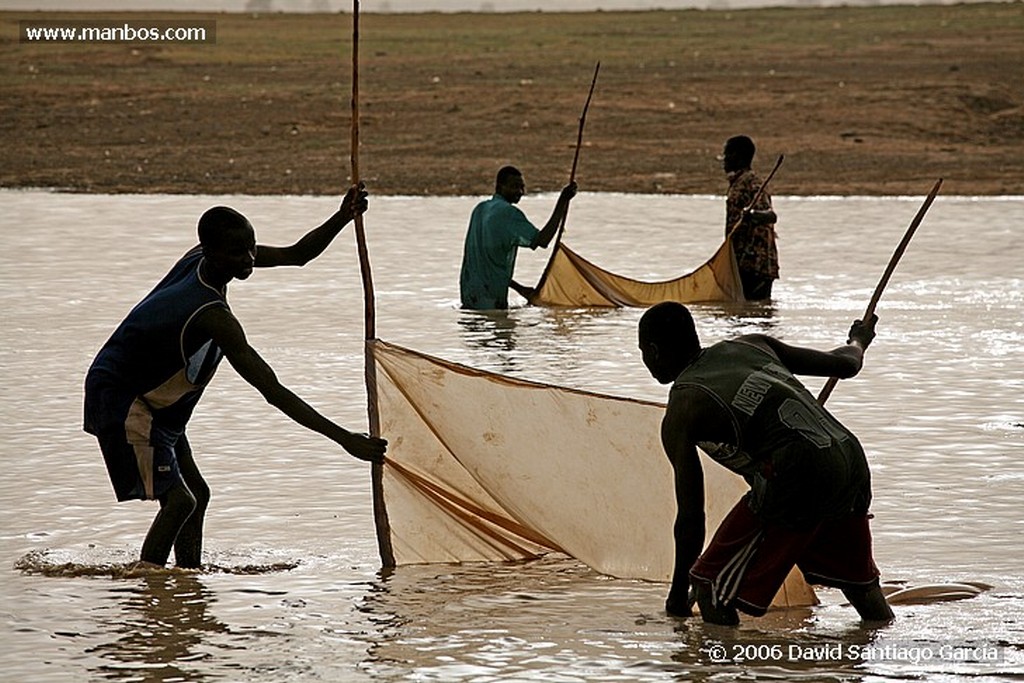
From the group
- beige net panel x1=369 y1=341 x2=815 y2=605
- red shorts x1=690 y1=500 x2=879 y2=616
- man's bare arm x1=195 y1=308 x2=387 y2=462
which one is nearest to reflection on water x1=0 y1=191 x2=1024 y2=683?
beige net panel x1=369 y1=341 x2=815 y2=605

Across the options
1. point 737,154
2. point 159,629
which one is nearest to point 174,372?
point 159,629

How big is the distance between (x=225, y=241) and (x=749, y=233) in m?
7.85

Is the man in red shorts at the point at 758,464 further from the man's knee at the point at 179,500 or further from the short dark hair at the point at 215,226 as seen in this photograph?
the man's knee at the point at 179,500

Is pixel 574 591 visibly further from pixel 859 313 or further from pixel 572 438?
pixel 859 313

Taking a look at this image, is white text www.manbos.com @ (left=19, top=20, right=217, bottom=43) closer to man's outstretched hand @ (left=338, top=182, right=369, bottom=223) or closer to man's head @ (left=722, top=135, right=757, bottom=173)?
man's head @ (left=722, top=135, right=757, bottom=173)

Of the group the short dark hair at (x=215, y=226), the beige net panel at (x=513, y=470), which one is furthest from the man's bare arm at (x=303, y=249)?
the short dark hair at (x=215, y=226)

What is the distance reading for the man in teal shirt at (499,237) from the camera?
1211 centimetres

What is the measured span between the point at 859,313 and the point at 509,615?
24.4ft

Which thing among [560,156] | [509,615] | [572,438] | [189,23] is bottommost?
[509,615]

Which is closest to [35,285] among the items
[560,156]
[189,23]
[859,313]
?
[859,313]

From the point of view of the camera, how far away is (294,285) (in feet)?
47.2

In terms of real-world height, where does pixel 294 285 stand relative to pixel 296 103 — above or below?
below

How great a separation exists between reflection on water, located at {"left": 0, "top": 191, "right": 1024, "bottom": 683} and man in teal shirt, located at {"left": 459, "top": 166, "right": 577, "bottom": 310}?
24 centimetres

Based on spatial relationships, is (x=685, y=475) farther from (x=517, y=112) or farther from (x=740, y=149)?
(x=517, y=112)
